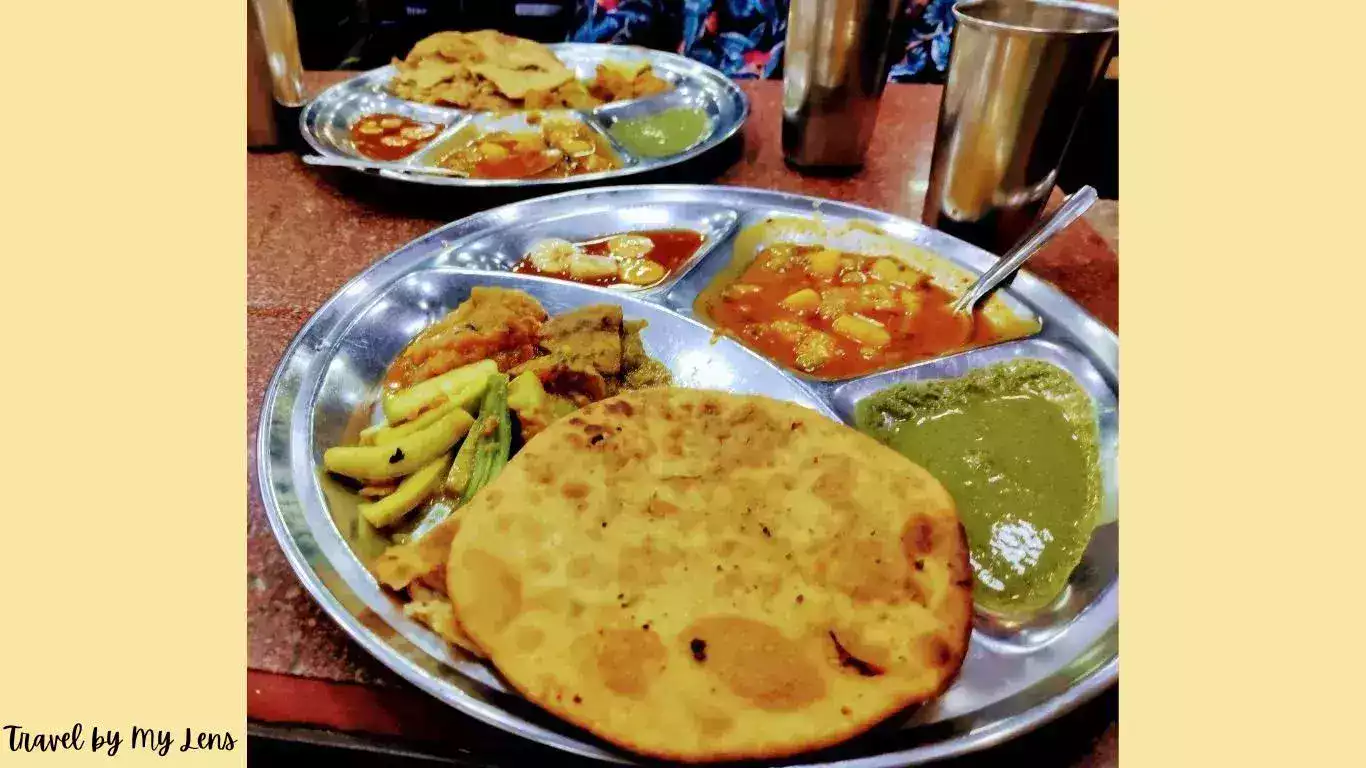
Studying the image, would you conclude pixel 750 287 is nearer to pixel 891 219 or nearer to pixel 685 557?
pixel 891 219

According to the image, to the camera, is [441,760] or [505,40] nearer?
[441,760]

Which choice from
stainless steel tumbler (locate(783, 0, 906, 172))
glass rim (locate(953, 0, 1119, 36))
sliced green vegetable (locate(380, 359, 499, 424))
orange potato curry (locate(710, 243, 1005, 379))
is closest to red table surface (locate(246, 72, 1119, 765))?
stainless steel tumbler (locate(783, 0, 906, 172))

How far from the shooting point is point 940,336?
2.28 meters

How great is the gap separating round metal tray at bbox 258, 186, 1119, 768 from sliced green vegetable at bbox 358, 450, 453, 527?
55 millimetres

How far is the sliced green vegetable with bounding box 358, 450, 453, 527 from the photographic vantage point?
1.56 meters

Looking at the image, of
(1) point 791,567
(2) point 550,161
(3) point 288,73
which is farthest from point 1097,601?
(3) point 288,73

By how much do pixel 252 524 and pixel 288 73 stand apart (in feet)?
7.65

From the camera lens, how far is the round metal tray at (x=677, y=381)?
1.24m

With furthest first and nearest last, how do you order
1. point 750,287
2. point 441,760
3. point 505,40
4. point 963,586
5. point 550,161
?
point 505,40 → point 550,161 → point 750,287 → point 963,586 → point 441,760

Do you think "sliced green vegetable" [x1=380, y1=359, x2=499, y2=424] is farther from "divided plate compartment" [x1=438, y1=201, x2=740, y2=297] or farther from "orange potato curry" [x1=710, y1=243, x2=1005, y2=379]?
"orange potato curry" [x1=710, y1=243, x2=1005, y2=379]

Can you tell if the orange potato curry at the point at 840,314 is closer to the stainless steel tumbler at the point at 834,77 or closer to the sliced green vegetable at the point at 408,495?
the stainless steel tumbler at the point at 834,77

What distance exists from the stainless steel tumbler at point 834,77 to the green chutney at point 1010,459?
4.25 ft

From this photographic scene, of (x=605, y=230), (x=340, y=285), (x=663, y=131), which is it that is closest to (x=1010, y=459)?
(x=605, y=230)

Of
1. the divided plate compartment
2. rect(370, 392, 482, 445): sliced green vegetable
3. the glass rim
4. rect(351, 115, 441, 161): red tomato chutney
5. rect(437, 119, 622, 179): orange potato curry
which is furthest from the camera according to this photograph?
rect(351, 115, 441, 161): red tomato chutney
